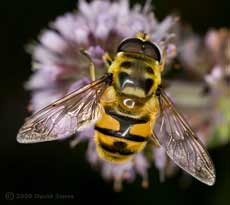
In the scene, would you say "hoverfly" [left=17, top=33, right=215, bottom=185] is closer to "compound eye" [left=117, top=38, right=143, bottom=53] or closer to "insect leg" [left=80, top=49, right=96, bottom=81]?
"compound eye" [left=117, top=38, right=143, bottom=53]

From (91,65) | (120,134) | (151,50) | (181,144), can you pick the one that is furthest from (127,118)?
(91,65)

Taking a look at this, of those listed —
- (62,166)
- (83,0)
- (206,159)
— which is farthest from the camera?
(62,166)

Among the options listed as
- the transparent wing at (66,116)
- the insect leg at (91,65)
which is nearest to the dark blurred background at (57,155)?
the insect leg at (91,65)

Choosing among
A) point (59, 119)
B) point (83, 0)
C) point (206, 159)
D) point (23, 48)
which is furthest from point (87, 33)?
point (23, 48)

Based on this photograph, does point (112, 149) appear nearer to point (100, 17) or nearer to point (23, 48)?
point (100, 17)

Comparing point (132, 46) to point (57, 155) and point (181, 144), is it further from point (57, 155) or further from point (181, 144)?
point (57, 155)

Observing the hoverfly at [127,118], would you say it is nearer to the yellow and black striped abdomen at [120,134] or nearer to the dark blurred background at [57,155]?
the yellow and black striped abdomen at [120,134]

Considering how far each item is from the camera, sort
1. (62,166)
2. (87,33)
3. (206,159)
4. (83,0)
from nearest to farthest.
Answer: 1. (206,159)
2. (87,33)
3. (83,0)
4. (62,166)
